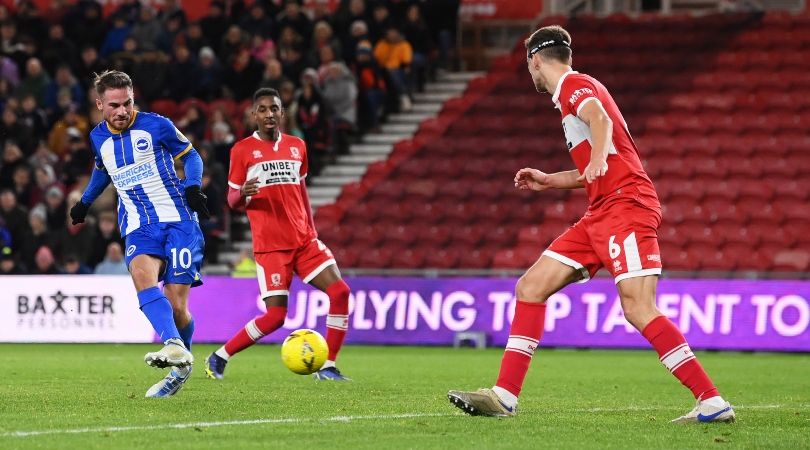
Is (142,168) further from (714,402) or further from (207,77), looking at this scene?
(207,77)

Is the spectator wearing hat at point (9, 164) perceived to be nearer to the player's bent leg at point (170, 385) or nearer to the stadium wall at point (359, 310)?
the stadium wall at point (359, 310)

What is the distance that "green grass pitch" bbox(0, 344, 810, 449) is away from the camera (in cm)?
734

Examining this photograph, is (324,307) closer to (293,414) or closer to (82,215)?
(82,215)

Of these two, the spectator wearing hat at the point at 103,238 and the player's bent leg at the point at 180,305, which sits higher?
the player's bent leg at the point at 180,305

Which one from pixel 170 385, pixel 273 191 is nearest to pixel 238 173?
pixel 273 191

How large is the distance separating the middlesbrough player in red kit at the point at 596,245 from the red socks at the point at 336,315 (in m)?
3.92

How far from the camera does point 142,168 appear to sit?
10234mm

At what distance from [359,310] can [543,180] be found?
34.2 feet

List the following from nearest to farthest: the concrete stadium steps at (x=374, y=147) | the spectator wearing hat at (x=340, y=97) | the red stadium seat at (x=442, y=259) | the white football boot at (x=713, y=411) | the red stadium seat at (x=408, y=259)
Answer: the white football boot at (x=713, y=411) → the red stadium seat at (x=442, y=259) → the red stadium seat at (x=408, y=259) → the concrete stadium steps at (x=374, y=147) → the spectator wearing hat at (x=340, y=97)

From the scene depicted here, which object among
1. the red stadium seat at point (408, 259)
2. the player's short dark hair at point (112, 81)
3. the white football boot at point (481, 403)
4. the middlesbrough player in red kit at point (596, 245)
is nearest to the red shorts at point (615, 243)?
the middlesbrough player in red kit at point (596, 245)

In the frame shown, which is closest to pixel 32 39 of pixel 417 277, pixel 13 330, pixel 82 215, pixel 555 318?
pixel 13 330

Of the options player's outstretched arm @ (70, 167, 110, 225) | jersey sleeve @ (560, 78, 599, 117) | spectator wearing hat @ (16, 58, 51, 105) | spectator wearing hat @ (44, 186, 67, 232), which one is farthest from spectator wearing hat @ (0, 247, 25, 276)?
jersey sleeve @ (560, 78, 599, 117)

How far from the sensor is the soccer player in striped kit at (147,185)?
32.8 ft

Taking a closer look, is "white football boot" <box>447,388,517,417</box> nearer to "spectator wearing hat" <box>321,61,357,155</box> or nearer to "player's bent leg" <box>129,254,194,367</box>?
"player's bent leg" <box>129,254,194,367</box>
